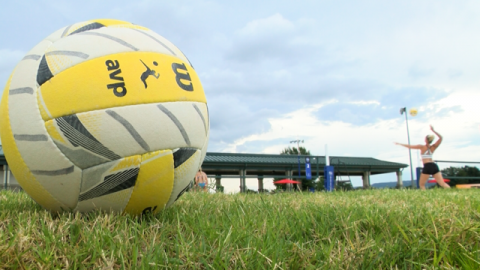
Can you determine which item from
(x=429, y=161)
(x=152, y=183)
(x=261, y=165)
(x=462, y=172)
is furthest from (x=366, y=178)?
(x=152, y=183)

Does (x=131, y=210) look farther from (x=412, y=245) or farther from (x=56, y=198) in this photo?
(x=412, y=245)

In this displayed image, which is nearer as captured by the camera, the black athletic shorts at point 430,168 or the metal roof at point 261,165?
the black athletic shorts at point 430,168

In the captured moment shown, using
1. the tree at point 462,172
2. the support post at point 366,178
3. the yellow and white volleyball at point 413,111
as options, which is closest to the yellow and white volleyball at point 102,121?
the tree at point 462,172

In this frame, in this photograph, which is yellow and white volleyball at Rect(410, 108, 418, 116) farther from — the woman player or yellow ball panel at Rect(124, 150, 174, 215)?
yellow ball panel at Rect(124, 150, 174, 215)

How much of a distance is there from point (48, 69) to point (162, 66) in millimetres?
851

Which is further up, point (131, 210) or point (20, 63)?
point (20, 63)

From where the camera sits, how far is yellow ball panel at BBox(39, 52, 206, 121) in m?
2.51

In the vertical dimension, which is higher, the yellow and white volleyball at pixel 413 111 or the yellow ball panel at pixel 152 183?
the yellow and white volleyball at pixel 413 111

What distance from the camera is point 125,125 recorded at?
253 centimetres

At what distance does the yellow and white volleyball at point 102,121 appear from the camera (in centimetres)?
252

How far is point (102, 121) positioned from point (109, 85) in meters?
0.26

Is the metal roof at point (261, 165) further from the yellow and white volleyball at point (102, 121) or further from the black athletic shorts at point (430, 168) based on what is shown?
the yellow and white volleyball at point (102, 121)

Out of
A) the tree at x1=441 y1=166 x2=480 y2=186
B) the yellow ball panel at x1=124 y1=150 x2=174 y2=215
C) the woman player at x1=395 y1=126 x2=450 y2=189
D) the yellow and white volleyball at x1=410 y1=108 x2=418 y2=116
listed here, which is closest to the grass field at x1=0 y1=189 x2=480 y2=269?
the yellow ball panel at x1=124 y1=150 x2=174 y2=215

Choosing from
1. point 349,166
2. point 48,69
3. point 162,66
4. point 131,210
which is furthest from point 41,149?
point 349,166
